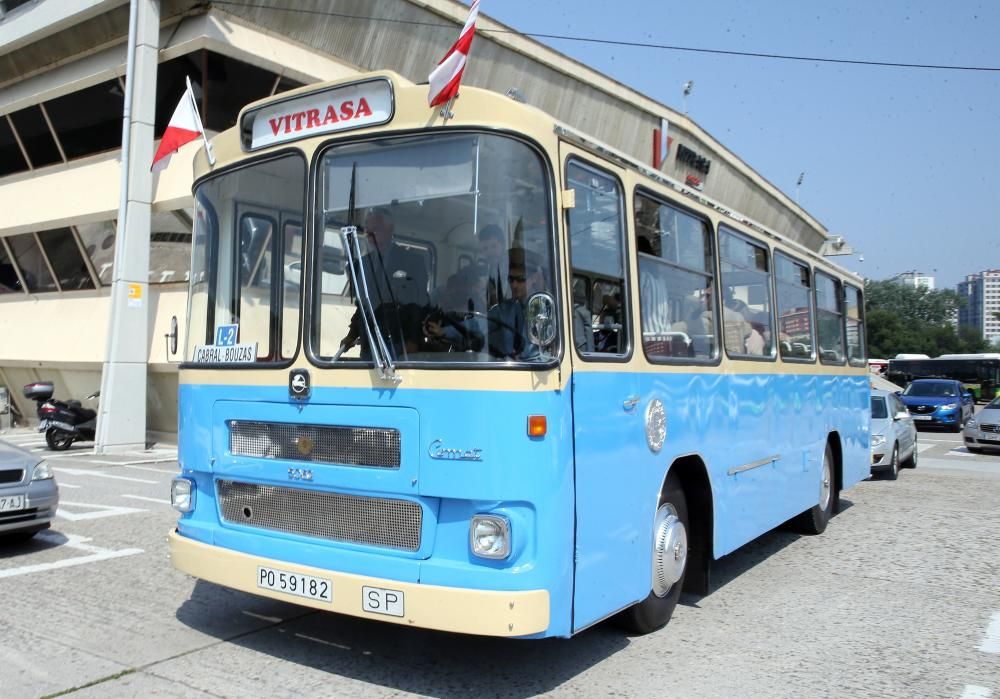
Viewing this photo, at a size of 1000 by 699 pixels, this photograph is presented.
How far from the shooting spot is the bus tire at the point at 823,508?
30.5 feet

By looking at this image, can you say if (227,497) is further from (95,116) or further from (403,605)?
(95,116)

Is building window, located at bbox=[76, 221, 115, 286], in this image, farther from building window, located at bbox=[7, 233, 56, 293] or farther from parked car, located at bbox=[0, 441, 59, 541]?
parked car, located at bbox=[0, 441, 59, 541]

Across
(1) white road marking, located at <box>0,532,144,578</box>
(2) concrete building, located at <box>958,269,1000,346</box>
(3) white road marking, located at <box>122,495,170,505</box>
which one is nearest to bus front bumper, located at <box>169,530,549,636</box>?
(1) white road marking, located at <box>0,532,144,578</box>

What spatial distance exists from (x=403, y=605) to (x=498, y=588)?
487 millimetres

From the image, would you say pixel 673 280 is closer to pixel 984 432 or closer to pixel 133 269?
pixel 133 269

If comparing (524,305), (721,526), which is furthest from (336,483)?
(721,526)

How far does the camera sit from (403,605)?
426cm

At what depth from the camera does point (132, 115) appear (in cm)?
1673

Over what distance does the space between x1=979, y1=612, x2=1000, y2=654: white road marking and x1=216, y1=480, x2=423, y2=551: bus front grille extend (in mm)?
3751

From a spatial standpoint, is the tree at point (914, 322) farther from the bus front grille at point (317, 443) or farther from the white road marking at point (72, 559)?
the bus front grille at point (317, 443)

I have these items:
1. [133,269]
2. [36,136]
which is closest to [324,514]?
[133,269]

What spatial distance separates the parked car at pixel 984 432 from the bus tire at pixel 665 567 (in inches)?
697

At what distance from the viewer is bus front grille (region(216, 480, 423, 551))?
443cm

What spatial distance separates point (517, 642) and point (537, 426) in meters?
1.91
